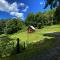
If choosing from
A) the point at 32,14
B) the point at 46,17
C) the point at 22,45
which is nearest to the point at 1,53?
the point at 22,45

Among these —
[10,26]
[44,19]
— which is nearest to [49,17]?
[44,19]

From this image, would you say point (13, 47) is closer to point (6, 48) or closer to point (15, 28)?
point (6, 48)

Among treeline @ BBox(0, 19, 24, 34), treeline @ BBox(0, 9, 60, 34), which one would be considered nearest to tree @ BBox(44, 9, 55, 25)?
treeline @ BBox(0, 9, 60, 34)

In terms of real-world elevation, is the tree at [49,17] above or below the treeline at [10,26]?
above

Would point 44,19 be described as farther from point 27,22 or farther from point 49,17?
point 27,22

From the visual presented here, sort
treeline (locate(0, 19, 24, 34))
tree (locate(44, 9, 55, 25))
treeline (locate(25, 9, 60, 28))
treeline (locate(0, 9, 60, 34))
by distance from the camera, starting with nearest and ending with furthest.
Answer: treeline (locate(0, 19, 24, 34)) → treeline (locate(0, 9, 60, 34)) → treeline (locate(25, 9, 60, 28)) → tree (locate(44, 9, 55, 25))

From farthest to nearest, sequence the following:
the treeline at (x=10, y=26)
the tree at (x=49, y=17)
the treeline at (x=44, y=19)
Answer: the tree at (x=49, y=17) → the treeline at (x=44, y=19) → the treeline at (x=10, y=26)

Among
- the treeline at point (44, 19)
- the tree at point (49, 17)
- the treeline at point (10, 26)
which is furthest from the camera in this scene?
the tree at point (49, 17)

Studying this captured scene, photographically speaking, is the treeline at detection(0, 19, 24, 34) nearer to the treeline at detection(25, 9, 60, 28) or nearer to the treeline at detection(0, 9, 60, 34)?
the treeline at detection(0, 9, 60, 34)

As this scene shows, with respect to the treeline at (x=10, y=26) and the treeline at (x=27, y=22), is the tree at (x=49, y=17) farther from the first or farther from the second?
the treeline at (x=10, y=26)

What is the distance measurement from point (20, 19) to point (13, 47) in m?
31.5

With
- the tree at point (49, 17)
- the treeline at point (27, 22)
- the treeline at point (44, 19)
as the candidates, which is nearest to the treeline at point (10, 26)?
the treeline at point (27, 22)

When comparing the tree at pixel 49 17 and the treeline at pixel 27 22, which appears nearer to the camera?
the treeline at pixel 27 22

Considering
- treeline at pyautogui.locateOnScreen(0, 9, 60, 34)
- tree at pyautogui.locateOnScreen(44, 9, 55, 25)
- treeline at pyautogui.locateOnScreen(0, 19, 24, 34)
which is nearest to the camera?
treeline at pyautogui.locateOnScreen(0, 19, 24, 34)
